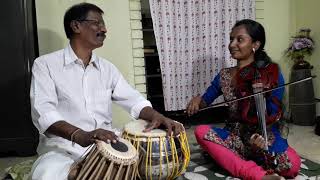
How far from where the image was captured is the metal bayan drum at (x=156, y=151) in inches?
57.6

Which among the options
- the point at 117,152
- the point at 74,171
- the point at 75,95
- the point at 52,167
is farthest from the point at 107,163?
the point at 75,95

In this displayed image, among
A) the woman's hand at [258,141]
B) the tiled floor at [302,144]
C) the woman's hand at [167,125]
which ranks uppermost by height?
the woman's hand at [167,125]

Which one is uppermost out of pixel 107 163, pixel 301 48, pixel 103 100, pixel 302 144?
pixel 301 48

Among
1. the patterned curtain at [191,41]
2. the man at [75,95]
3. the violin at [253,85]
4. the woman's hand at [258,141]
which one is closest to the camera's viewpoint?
the man at [75,95]

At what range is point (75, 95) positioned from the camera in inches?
64.2

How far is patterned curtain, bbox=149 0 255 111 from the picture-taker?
2.96 m

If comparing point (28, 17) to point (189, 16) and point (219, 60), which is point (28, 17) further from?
point (219, 60)

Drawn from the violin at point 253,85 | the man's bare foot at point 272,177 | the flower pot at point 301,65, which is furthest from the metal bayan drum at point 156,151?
the flower pot at point 301,65

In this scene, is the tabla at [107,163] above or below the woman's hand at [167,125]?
below

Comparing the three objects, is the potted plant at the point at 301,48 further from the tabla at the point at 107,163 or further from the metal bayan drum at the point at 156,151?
the tabla at the point at 107,163

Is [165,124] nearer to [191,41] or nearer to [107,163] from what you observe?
[107,163]

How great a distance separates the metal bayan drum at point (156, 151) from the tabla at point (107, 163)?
0.65 ft

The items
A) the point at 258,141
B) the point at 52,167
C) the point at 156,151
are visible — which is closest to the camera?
the point at 52,167

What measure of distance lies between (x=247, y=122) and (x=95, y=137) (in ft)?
3.84
